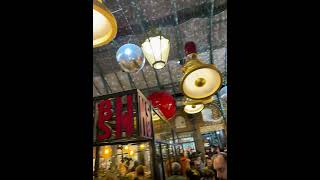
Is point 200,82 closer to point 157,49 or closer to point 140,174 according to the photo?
point 157,49

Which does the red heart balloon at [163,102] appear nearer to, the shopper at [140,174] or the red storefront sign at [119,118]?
the shopper at [140,174]

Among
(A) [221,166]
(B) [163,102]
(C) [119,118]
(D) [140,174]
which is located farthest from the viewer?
(B) [163,102]

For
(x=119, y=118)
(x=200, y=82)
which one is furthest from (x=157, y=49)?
(x=119, y=118)

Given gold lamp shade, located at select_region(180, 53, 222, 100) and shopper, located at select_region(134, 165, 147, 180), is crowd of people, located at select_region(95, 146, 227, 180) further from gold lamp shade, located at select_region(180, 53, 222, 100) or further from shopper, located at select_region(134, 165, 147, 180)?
gold lamp shade, located at select_region(180, 53, 222, 100)

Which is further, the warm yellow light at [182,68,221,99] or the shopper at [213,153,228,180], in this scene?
the shopper at [213,153,228,180]

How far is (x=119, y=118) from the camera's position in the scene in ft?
9.32

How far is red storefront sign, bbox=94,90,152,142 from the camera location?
2.81 meters

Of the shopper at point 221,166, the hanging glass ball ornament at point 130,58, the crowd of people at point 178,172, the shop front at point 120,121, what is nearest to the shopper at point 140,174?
the crowd of people at point 178,172

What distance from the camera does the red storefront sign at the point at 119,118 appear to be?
2.81m

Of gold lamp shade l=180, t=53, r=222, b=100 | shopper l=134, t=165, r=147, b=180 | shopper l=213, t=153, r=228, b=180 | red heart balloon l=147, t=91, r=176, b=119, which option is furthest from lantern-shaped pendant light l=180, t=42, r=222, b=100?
shopper l=134, t=165, r=147, b=180

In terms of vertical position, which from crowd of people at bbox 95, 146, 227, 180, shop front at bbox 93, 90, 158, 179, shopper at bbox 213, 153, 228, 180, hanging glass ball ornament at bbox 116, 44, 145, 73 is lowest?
crowd of people at bbox 95, 146, 227, 180
